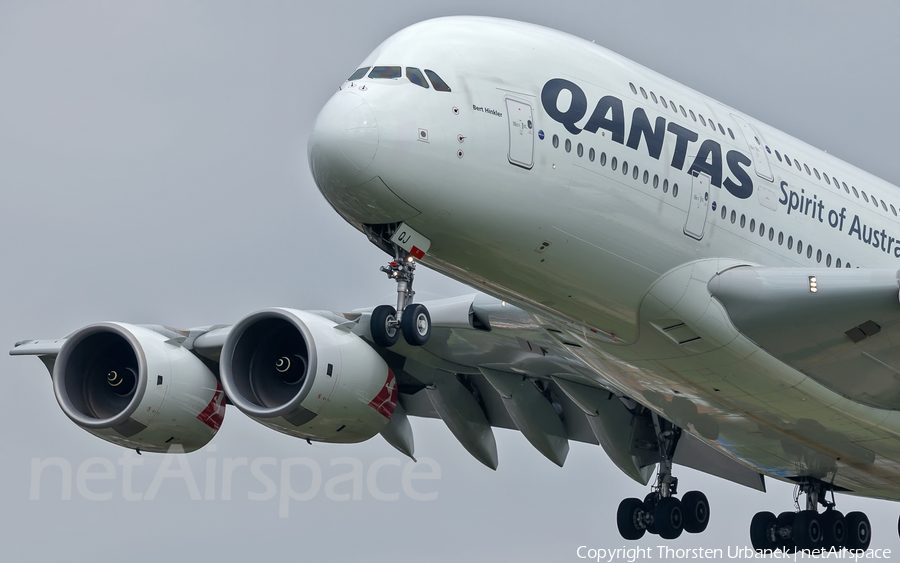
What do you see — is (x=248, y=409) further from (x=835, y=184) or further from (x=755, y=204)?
(x=835, y=184)

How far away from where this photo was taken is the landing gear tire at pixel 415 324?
13297mm

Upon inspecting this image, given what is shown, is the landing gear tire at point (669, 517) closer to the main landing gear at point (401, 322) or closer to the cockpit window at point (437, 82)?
the main landing gear at point (401, 322)

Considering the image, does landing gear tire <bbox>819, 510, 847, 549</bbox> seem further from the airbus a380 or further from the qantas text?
the qantas text

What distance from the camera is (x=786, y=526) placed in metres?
22.2

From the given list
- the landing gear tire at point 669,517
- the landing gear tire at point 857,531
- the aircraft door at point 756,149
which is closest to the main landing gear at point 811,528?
the landing gear tire at point 857,531

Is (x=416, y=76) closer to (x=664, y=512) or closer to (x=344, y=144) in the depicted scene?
(x=344, y=144)

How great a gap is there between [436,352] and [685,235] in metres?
5.34

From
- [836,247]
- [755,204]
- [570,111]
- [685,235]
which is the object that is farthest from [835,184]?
[570,111]

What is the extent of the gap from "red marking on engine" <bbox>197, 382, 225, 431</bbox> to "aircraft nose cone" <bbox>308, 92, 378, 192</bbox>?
7.62 metres

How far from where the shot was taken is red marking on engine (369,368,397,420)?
1931 cm

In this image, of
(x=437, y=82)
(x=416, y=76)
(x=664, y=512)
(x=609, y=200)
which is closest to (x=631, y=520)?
(x=664, y=512)

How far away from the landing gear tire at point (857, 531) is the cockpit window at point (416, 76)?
1255cm

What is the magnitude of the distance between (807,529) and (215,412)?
9930mm

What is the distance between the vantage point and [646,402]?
18.4 m
